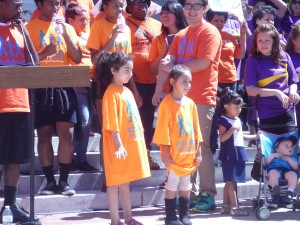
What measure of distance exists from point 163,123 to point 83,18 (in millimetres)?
2230

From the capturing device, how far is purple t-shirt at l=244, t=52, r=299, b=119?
7730 mm

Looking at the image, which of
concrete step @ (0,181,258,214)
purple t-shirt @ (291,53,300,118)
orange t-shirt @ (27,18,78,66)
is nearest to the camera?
concrete step @ (0,181,258,214)

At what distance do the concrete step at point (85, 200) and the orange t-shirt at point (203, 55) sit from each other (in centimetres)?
122

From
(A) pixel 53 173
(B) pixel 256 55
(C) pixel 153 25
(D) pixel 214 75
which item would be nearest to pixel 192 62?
(D) pixel 214 75

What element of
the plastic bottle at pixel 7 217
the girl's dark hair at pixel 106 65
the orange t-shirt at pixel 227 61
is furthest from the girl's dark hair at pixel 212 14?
the plastic bottle at pixel 7 217

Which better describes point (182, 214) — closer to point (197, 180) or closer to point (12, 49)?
point (197, 180)

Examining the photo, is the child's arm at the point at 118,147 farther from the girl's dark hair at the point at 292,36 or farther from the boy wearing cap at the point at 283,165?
the girl's dark hair at the point at 292,36

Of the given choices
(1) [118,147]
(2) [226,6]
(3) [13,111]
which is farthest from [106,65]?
(2) [226,6]

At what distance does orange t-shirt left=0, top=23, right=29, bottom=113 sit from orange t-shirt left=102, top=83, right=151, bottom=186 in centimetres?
75

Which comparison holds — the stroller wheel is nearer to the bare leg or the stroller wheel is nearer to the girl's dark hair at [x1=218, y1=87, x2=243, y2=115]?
the girl's dark hair at [x1=218, y1=87, x2=243, y2=115]

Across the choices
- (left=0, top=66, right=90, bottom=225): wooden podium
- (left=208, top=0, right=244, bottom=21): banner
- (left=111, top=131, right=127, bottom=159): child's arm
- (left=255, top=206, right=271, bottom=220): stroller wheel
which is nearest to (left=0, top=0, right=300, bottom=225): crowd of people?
(left=111, top=131, right=127, bottom=159): child's arm

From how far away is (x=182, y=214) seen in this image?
7043 millimetres

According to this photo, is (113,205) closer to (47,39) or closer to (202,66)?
(202,66)

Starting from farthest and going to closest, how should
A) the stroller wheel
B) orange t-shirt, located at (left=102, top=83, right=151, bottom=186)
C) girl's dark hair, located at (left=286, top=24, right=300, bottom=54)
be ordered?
girl's dark hair, located at (left=286, top=24, right=300, bottom=54), the stroller wheel, orange t-shirt, located at (left=102, top=83, right=151, bottom=186)
